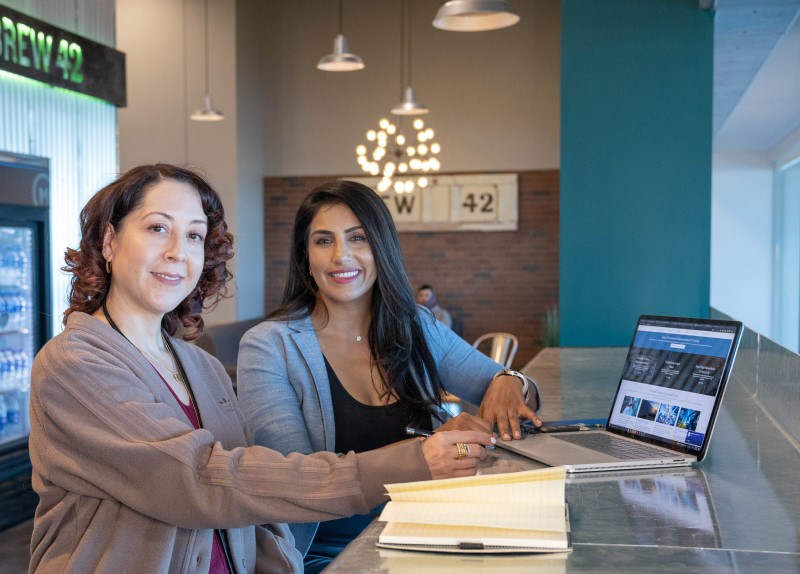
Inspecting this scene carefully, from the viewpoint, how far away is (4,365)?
4.83 meters

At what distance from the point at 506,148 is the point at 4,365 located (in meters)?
6.64

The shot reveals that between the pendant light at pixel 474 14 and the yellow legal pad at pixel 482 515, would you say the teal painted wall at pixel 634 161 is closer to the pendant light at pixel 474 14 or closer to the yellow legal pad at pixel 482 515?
the pendant light at pixel 474 14

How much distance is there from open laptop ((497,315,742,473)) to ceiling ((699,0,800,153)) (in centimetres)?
271

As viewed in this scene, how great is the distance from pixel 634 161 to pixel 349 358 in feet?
8.90

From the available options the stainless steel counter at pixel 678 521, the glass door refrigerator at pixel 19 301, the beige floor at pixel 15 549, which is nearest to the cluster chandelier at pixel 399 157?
the glass door refrigerator at pixel 19 301

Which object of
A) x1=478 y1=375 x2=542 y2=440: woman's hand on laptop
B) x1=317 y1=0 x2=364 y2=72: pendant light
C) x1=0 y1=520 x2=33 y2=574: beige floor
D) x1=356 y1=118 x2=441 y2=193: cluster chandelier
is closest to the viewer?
x1=478 y1=375 x2=542 y2=440: woman's hand on laptop

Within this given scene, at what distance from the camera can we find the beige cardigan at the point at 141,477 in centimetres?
131

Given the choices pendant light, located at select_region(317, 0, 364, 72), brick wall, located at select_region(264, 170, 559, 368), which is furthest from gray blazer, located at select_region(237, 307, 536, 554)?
brick wall, located at select_region(264, 170, 559, 368)

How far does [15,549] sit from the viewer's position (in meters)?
4.09

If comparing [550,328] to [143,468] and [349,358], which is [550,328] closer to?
[349,358]

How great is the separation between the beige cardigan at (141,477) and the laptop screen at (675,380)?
551 mm

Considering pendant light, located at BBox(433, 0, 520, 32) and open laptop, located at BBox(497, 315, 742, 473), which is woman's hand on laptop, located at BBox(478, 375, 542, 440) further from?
pendant light, located at BBox(433, 0, 520, 32)

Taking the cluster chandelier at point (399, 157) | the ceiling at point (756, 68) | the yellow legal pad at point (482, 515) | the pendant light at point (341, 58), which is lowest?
the yellow legal pad at point (482, 515)

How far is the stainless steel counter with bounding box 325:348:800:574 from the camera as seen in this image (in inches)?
41.9
